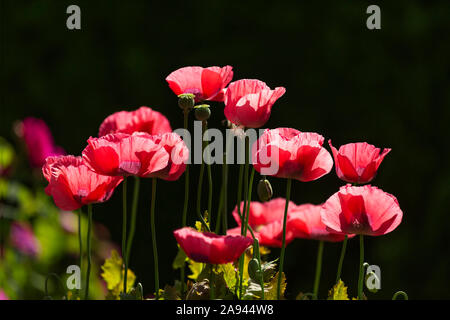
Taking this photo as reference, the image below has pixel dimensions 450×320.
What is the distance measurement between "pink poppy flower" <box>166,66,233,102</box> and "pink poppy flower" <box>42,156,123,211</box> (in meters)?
0.12

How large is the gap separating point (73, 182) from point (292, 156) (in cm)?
22

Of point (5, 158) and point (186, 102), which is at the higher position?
point (186, 102)

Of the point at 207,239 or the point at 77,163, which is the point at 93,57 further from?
the point at 207,239

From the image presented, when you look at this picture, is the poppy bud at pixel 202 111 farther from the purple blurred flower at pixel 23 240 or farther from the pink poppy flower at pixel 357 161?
the purple blurred flower at pixel 23 240

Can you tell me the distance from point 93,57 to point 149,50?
18 centimetres

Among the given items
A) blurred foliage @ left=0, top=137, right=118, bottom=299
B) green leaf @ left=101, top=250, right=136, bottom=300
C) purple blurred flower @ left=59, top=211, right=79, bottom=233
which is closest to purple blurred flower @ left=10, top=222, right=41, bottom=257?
blurred foliage @ left=0, top=137, right=118, bottom=299

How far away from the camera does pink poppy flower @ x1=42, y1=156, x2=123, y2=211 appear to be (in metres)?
0.67

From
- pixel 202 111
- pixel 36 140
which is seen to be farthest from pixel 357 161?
pixel 36 140

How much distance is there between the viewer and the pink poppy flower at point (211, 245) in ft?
1.87

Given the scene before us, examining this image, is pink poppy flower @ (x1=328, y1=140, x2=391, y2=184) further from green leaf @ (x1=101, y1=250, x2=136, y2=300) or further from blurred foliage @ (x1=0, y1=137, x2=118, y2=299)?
blurred foliage @ (x1=0, y1=137, x2=118, y2=299)

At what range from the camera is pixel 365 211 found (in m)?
0.63

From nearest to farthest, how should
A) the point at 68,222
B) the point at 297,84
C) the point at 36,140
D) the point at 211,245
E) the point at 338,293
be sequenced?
the point at 211,245
the point at 338,293
the point at 36,140
the point at 68,222
the point at 297,84

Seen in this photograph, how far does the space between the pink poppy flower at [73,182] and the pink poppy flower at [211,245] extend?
136 millimetres

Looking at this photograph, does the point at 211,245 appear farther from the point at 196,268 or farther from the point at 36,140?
the point at 36,140
